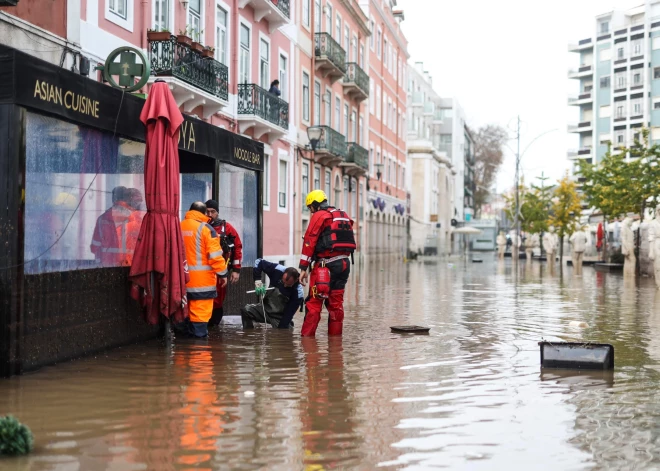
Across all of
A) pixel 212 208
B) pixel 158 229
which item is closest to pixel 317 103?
pixel 212 208

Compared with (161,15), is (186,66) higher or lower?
lower

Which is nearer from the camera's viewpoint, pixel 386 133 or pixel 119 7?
pixel 119 7

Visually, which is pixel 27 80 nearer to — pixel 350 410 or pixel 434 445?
pixel 350 410

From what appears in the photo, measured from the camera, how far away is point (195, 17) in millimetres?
25453

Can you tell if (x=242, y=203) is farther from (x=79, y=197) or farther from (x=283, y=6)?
(x=283, y=6)

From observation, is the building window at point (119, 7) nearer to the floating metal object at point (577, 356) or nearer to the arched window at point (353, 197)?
the floating metal object at point (577, 356)

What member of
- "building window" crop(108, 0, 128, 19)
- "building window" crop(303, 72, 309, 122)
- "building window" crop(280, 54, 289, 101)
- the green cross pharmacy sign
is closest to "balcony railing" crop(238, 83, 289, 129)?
"building window" crop(280, 54, 289, 101)

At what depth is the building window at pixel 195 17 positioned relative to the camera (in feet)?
82.2

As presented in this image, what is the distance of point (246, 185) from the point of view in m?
15.3

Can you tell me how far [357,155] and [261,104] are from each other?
16235 mm

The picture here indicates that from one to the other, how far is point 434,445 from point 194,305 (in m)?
5.96

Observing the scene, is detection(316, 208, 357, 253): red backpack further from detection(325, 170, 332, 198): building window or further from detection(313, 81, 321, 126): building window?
Answer: detection(325, 170, 332, 198): building window

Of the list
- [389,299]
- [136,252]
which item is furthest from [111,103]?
[389,299]

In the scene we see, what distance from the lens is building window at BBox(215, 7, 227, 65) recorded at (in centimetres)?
2712
